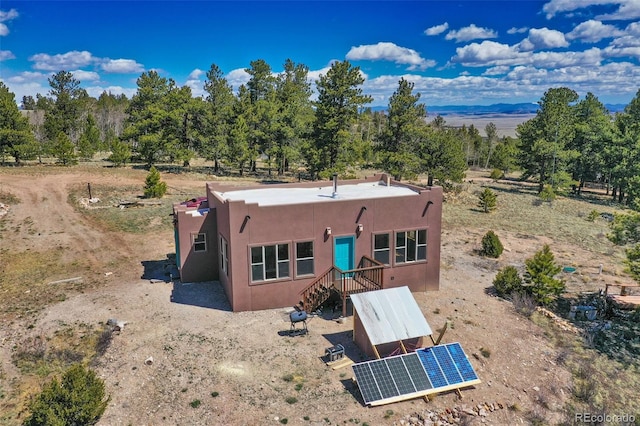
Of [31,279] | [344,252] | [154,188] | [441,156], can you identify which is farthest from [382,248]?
[154,188]

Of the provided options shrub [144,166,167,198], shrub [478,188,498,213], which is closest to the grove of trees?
shrub [478,188,498,213]

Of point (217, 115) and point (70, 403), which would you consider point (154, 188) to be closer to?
point (217, 115)

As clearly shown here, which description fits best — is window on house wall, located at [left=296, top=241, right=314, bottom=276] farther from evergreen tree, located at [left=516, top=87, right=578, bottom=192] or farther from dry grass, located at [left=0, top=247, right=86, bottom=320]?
evergreen tree, located at [left=516, top=87, right=578, bottom=192]

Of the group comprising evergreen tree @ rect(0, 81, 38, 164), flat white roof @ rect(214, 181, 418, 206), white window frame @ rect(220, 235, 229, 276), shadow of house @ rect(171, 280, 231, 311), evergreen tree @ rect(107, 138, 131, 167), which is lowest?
shadow of house @ rect(171, 280, 231, 311)

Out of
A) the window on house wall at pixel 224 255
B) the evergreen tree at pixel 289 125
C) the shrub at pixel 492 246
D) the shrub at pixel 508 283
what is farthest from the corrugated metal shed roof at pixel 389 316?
the evergreen tree at pixel 289 125

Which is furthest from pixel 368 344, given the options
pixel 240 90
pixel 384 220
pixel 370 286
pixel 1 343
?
pixel 240 90

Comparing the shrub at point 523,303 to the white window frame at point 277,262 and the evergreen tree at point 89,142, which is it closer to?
the white window frame at point 277,262
